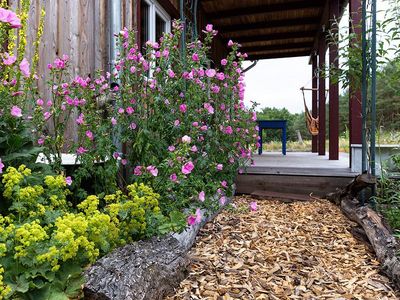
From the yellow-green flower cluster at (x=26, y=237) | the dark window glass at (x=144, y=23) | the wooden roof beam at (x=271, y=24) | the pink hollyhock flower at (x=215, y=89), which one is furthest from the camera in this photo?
the wooden roof beam at (x=271, y=24)

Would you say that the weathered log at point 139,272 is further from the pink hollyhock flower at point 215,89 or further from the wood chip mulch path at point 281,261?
the pink hollyhock flower at point 215,89

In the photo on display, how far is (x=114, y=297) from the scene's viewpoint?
3.85 feet

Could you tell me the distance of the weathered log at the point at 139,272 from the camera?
1.20m

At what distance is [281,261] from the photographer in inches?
76.9

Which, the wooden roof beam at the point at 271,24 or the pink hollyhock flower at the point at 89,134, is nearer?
the pink hollyhock flower at the point at 89,134

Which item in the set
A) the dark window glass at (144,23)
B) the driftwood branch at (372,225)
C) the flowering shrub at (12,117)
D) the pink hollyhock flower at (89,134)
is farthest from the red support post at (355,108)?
the flowering shrub at (12,117)

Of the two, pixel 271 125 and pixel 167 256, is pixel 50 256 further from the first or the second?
pixel 271 125

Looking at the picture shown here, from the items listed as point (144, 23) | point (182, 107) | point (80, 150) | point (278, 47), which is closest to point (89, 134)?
point (80, 150)

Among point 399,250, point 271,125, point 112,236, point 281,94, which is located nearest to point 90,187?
point 112,236

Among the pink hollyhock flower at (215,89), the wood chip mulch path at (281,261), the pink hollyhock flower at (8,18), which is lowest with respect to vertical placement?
the wood chip mulch path at (281,261)

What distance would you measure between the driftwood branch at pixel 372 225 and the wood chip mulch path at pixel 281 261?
63 millimetres

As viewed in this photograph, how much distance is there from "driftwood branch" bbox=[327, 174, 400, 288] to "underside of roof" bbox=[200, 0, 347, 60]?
3512mm

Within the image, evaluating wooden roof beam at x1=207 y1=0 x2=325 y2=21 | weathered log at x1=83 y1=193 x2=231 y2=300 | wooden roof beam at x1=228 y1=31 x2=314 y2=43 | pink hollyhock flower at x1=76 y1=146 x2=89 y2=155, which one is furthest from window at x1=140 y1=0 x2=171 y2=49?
wooden roof beam at x1=228 y1=31 x2=314 y2=43

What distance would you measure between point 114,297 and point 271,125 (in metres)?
6.61
